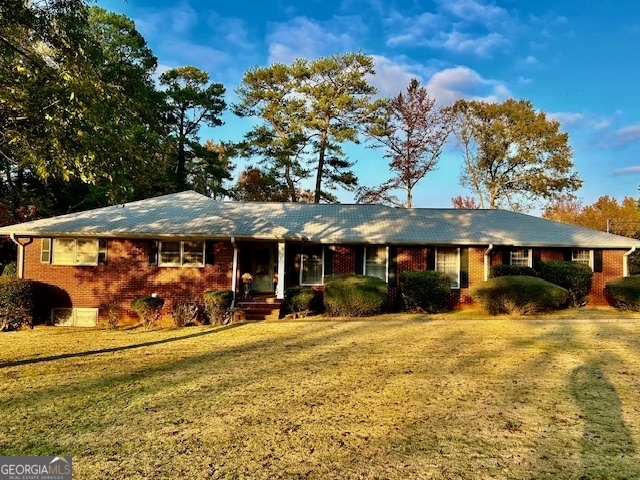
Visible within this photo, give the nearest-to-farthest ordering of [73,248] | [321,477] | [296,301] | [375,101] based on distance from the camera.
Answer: [321,477]
[296,301]
[73,248]
[375,101]

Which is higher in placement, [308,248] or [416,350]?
[308,248]

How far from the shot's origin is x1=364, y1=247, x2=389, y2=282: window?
14.7 m

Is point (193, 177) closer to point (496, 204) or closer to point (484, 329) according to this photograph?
point (496, 204)

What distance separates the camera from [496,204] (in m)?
31.7

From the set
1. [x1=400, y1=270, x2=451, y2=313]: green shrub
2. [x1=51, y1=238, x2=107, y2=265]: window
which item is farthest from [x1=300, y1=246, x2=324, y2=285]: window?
[x1=51, y1=238, x2=107, y2=265]: window

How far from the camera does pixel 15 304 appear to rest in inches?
469

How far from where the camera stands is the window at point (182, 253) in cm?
1368

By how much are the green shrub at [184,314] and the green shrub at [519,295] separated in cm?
888

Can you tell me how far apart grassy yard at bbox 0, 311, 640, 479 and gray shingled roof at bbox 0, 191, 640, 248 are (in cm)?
542

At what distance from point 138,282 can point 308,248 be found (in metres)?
5.83

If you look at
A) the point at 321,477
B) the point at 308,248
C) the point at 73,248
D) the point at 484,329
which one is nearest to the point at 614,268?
the point at 484,329

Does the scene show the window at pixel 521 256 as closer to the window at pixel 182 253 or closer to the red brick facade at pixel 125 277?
the red brick facade at pixel 125 277

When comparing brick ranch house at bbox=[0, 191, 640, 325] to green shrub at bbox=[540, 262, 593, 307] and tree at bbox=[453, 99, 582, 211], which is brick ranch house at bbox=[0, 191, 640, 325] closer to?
green shrub at bbox=[540, 262, 593, 307]

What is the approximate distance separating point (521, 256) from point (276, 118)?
18687 mm
